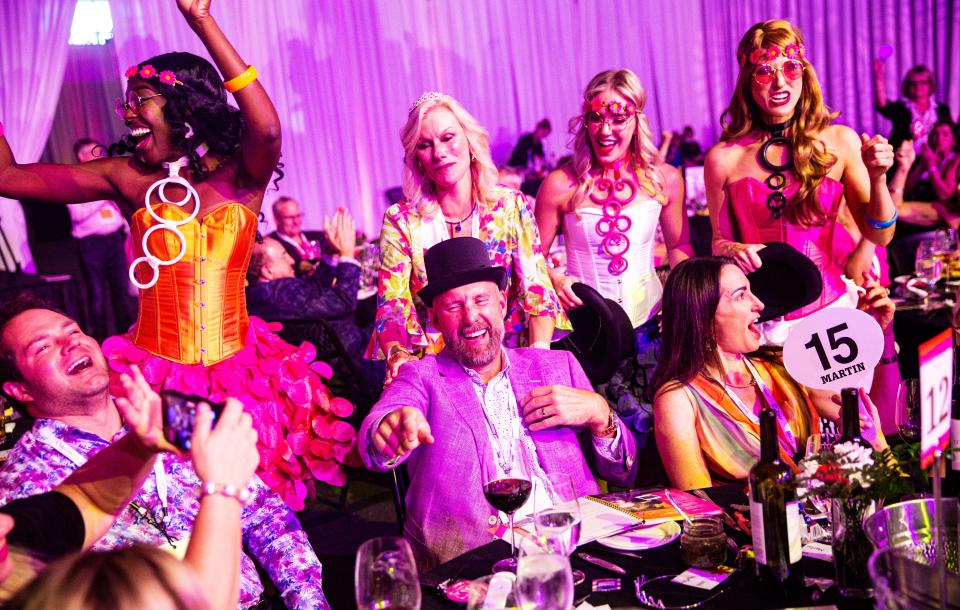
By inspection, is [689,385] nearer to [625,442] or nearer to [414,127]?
[625,442]

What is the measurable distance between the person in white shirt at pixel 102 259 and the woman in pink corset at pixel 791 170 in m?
5.60

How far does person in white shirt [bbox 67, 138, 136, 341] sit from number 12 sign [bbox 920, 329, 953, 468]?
6941 millimetres

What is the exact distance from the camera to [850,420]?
162 centimetres

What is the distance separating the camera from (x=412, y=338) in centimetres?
277

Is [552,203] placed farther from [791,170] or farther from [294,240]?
[294,240]

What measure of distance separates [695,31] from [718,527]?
9707 mm

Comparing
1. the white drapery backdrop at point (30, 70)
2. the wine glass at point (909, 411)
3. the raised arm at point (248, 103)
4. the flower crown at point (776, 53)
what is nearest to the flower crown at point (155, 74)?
the raised arm at point (248, 103)

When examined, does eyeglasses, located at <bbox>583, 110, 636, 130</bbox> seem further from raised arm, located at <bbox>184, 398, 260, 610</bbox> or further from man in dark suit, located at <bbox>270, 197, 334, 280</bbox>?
man in dark suit, located at <bbox>270, 197, 334, 280</bbox>

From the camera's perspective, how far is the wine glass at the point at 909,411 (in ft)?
6.33

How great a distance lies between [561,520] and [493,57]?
9.05m

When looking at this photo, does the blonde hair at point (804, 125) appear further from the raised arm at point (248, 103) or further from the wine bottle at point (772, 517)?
the wine bottle at point (772, 517)

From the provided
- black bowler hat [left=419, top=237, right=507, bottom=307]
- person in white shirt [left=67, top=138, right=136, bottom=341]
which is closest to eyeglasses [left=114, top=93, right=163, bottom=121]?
black bowler hat [left=419, top=237, right=507, bottom=307]

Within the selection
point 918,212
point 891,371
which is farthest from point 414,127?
point 918,212

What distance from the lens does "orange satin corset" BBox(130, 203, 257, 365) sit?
2.57 m
